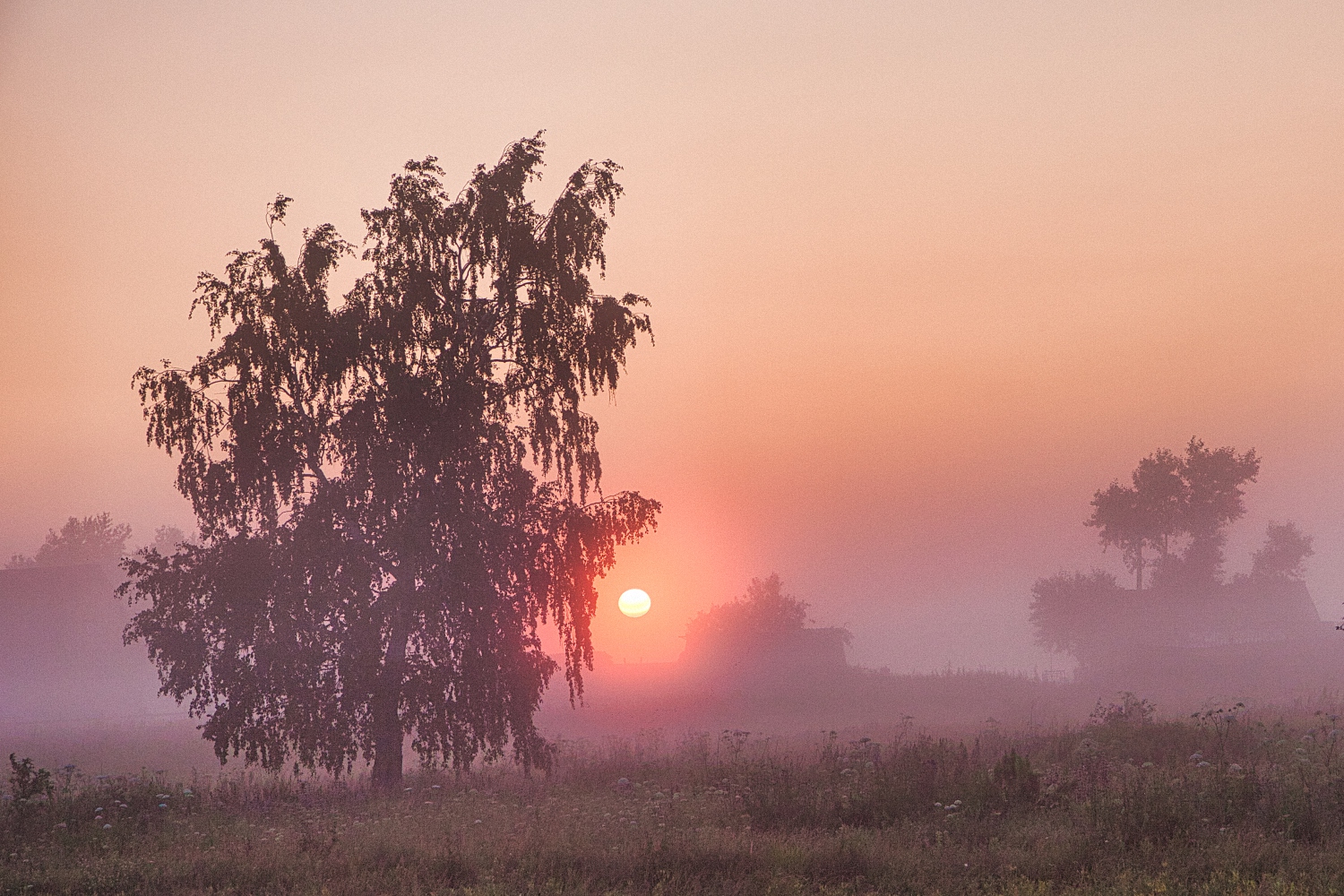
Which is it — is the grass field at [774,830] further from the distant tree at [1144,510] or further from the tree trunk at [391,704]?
the distant tree at [1144,510]

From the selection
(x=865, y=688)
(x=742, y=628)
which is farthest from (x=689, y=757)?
(x=742, y=628)

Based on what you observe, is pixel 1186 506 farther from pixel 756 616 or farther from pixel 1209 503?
pixel 756 616

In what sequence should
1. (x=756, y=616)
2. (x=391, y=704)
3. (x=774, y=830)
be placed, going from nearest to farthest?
(x=774, y=830)
(x=391, y=704)
(x=756, y=616)

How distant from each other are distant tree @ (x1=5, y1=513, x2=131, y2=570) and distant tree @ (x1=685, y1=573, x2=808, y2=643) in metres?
62.1

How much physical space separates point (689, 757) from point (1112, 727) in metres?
8.22

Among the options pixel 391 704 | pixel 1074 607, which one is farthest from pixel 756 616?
pixel 391 704

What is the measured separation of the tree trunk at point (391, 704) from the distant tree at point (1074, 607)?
2545 inches

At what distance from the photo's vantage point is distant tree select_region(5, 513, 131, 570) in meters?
96.2

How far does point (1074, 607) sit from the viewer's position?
239 ft

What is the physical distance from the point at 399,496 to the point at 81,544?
311 feet

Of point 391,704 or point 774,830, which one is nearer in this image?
point 774,830

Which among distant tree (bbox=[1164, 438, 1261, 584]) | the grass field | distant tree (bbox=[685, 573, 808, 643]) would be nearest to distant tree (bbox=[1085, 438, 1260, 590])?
distant tree (bbox=[1164, 438, 1261, 584])

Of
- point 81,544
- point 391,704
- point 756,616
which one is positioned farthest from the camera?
point 81,544

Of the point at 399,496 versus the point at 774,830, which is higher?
the point at 399,496
